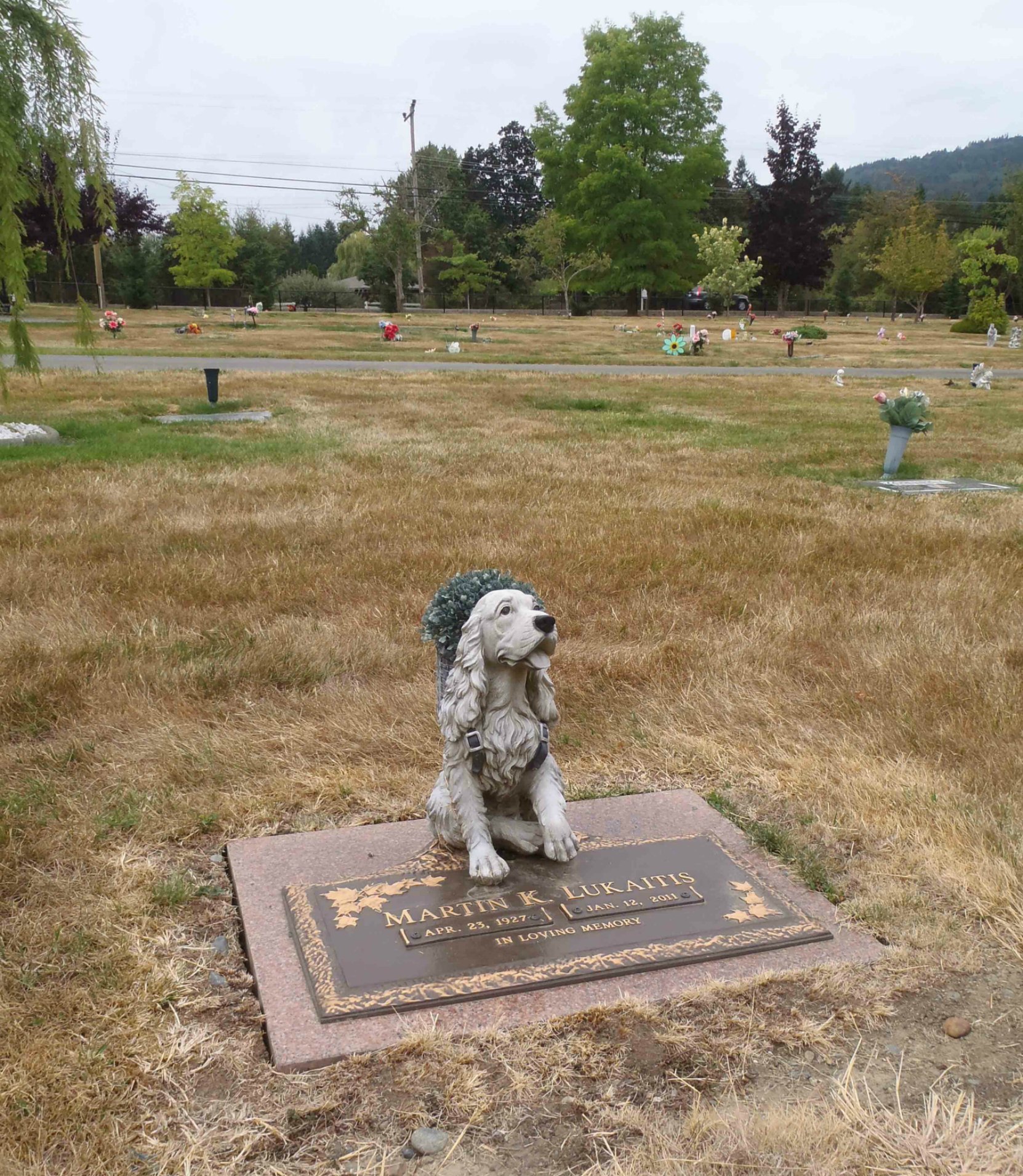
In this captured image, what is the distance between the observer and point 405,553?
24.2ft

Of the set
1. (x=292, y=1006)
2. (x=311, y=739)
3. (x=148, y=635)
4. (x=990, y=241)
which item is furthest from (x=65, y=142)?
(x=990, y=241)

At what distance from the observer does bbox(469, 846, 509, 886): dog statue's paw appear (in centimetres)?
335

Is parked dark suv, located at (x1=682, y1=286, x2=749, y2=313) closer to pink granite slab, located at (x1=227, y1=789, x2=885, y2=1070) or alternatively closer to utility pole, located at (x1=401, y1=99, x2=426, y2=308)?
utility pole, located at (x1=401, y1=99, x2=426, y2=308)

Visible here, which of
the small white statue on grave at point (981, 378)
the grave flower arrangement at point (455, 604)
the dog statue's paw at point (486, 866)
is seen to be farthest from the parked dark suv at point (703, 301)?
the dog statue's paw at point (486, 866)

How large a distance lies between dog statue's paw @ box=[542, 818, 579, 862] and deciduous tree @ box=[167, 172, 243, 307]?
172ft

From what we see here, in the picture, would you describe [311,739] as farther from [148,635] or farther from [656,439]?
[656,439]

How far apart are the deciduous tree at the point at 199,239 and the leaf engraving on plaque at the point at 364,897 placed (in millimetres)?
52334

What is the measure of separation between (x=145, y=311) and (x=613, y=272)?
2379 centimetres

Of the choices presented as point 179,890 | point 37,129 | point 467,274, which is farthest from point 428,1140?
point 467,274

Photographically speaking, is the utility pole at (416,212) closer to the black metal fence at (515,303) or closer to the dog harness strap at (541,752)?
the black metal fence at (515,303)

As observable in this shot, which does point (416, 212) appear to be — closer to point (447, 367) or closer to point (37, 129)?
point (447, 367)

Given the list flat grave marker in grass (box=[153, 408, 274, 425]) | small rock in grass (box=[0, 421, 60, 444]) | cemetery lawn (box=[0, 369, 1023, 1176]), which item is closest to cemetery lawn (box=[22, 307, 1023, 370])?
flat grave marker in grass (box=[153, 408, 274, 425])

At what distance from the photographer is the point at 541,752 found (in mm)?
3445

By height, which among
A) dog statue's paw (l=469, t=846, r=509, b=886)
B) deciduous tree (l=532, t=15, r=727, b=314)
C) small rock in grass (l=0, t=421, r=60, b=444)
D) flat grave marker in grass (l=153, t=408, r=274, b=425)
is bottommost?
dog statue's paw (l=469, t=846, r=509, b=886)
